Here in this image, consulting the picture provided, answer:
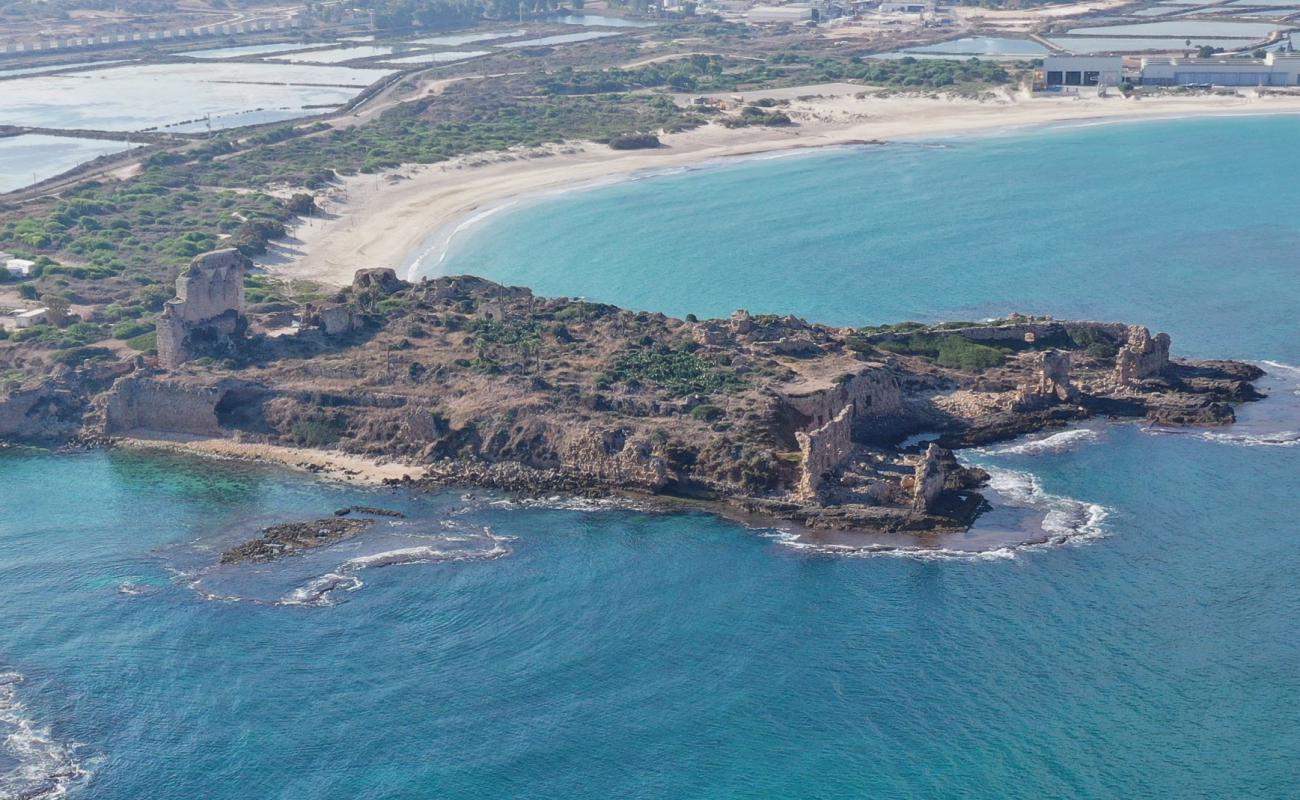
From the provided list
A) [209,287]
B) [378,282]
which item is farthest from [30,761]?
[378,282]

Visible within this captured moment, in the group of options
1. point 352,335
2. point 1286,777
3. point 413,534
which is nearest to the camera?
point 1286,777

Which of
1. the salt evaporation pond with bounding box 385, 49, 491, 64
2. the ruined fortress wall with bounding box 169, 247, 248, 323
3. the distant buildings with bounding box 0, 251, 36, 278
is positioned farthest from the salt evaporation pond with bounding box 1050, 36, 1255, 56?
the ruined fortress wall with bounding box 169, 247, 248, 323

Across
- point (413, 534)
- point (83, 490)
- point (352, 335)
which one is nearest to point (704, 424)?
point (413, 534)

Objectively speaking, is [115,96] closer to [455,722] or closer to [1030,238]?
[1030,238]

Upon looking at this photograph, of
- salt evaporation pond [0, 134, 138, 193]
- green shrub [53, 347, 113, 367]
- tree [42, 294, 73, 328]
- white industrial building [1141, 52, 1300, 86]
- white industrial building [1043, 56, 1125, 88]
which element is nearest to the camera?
green shrub [53, 347, 113, 367]

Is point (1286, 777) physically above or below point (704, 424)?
below

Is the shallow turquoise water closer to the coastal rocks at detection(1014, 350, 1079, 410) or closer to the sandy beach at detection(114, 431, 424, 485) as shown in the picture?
the coastal rocks at detection(1014, 350, 1079, 410)

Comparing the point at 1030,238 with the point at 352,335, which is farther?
the point at 1030,238

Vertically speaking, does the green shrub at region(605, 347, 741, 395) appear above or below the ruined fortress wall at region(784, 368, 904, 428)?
above
